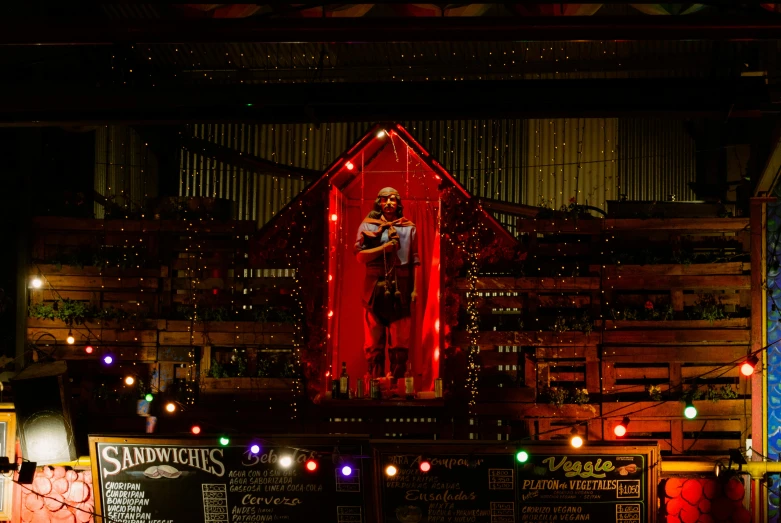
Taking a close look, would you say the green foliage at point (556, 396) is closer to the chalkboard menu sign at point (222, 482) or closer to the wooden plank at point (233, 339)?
the chalkboard menu sign at point (222, 482)

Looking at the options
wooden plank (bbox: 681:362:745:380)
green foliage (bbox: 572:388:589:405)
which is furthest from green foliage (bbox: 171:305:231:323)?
wooden plank (bbox: 681:362:745:380)

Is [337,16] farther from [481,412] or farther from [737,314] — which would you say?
[737,314]

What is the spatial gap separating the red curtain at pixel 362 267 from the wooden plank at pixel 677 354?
2190 millimetres

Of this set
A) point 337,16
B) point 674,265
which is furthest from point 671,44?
point 337,16

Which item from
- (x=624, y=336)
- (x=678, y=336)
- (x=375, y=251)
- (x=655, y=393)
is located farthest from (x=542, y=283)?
(x=375, y=251)

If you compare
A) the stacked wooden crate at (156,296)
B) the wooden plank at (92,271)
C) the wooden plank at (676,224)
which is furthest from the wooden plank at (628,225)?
the wooden plank at (92,271)

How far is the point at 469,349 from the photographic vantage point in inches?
416

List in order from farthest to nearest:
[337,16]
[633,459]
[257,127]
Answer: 1. [257,127]
2. [633,459]
3. [337,16]

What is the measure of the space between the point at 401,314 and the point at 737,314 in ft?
13.4

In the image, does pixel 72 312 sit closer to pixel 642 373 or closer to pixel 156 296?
pixel 156 296

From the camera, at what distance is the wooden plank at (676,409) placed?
10359 mm

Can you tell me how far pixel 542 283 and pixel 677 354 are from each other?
1786 mm

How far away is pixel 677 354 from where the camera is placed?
10484 millimetres

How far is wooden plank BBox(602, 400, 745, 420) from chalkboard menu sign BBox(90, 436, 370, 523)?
10.5 feet
